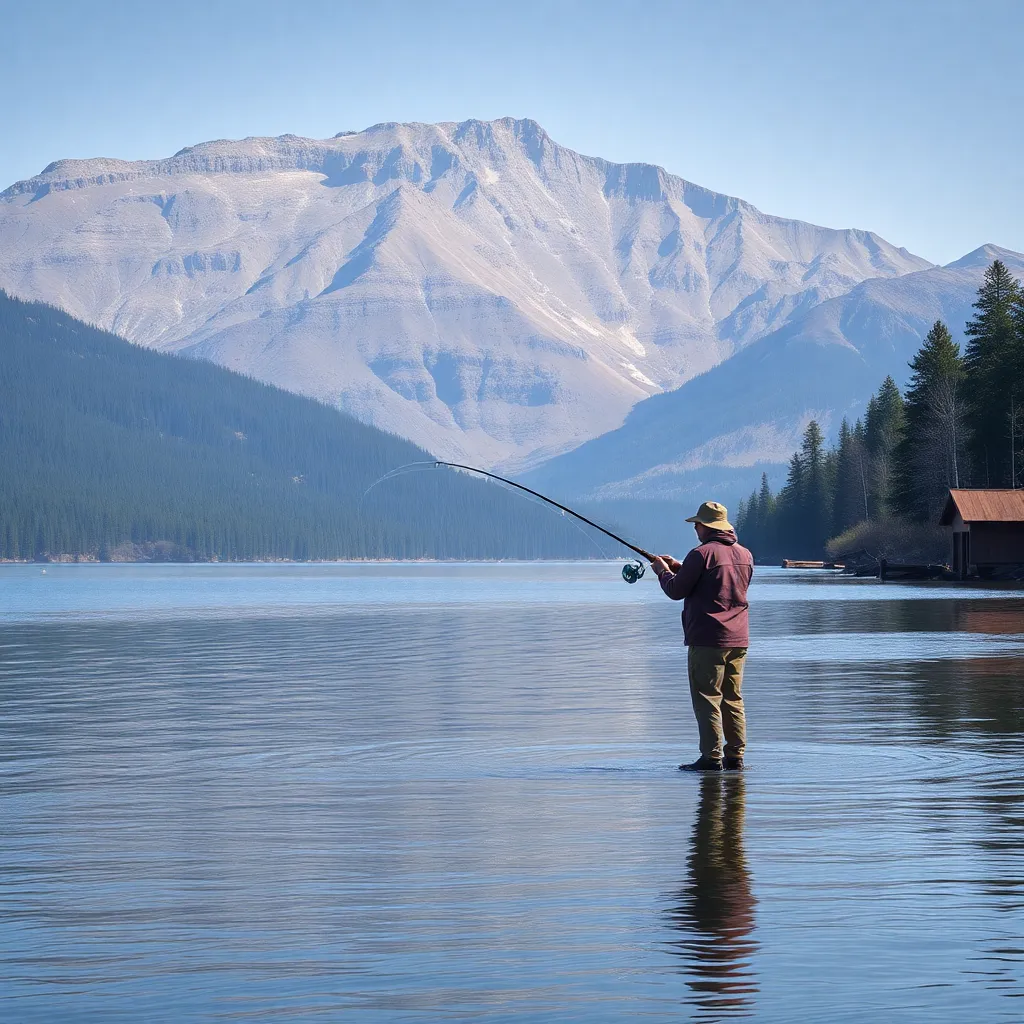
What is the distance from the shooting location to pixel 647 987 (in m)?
9.46

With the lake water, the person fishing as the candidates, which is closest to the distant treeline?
the lake water

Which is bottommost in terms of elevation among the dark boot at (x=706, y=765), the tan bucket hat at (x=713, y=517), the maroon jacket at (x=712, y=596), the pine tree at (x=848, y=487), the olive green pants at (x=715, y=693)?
the dark boot at (x=706, y=765)

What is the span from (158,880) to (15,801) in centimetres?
486

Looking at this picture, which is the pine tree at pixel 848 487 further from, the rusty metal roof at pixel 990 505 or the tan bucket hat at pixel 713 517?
the tan bucket hat at pixel 713 517

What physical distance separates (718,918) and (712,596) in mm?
7964

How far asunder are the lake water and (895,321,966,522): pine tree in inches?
3604

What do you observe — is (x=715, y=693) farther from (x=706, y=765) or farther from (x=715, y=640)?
(x=706, y=765)

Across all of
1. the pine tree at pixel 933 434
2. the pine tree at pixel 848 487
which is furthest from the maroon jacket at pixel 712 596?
the pine tree at pixel 848 487

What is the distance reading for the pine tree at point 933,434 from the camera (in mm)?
121312

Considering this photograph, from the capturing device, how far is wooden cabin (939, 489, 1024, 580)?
102125 mm

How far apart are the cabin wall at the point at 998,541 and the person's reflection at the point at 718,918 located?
92436mm

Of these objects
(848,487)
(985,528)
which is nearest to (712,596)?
(985,528)

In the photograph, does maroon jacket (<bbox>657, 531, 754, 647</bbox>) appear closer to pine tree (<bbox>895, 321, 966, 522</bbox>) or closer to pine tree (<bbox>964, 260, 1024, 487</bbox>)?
pine tree (<bbox>964, 260, 1024, 487</bbox>)

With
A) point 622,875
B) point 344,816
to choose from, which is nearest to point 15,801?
point 344,816
